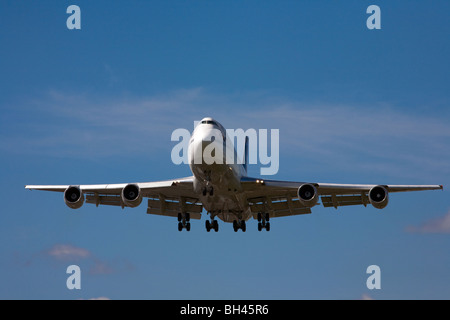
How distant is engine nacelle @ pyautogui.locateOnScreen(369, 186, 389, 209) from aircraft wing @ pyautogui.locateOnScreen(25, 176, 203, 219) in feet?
39.0

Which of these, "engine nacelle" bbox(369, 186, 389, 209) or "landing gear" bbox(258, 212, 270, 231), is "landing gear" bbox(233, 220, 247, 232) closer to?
"landing gear" bbox(258, 212, 270, 231)

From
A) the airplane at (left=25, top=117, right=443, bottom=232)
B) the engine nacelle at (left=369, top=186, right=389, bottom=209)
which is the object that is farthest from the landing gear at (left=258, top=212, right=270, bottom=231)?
the engine nacelle at (left=369, top=186, right=389, bottom=209)

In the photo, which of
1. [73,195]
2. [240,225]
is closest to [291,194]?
[240,225]

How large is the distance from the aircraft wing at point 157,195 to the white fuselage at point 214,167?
2.15 metres

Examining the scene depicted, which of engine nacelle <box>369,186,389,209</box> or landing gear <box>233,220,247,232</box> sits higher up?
engine nacelle <box>369,186,389,209</box>

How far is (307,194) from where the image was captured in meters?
48.7

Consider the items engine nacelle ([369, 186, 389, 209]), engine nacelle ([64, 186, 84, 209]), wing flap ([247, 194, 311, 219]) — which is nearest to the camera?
engine nacelle ([369, 186, 389, 209])

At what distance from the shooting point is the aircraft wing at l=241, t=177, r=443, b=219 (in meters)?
49.9

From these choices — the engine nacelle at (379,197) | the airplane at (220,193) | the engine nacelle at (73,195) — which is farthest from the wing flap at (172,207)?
the engine nacelle at (379,197)

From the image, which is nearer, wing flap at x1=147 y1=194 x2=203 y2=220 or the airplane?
the airplane

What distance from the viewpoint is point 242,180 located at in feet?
163
